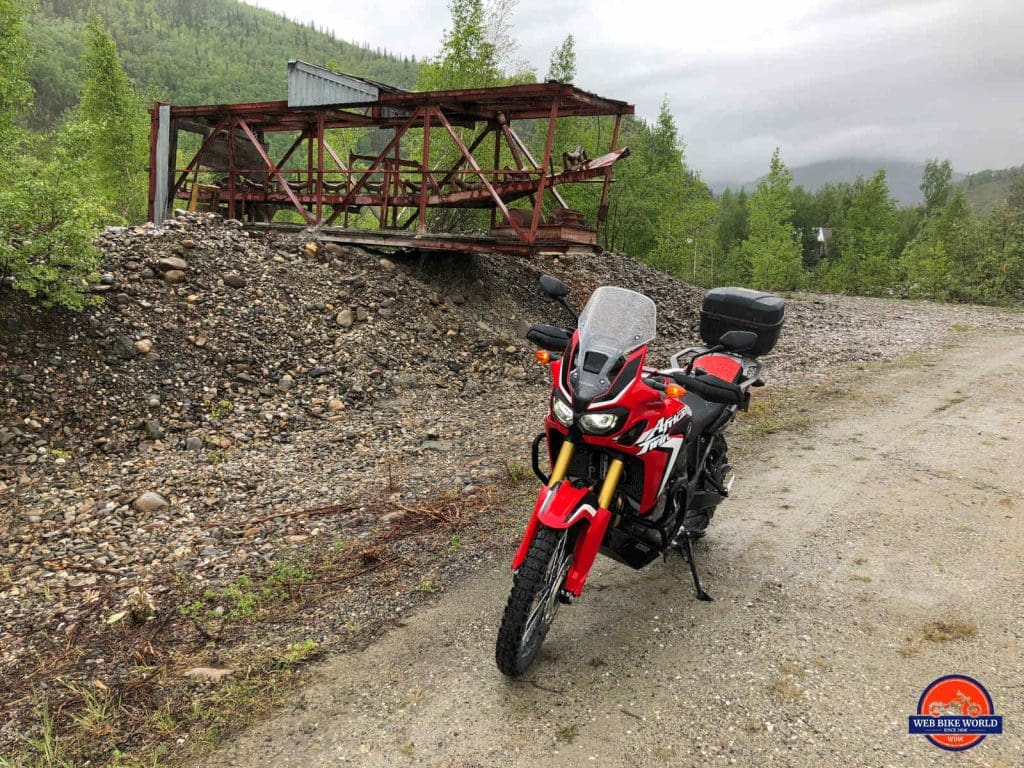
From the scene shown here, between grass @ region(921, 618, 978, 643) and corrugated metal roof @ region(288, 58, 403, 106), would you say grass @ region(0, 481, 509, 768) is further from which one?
corrugated metal roof @ region(288, 58, 403, 106)

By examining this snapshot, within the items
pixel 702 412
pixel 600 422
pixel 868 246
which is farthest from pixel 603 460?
pixel 868 246

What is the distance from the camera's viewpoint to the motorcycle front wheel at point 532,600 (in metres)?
2.97

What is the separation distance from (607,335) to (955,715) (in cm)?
241

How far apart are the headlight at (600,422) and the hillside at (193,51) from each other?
9012 centimetres

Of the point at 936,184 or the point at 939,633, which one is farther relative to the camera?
the point at 936,184

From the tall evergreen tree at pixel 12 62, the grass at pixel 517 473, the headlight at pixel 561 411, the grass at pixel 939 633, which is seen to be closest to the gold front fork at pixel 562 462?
the headlight at pixel 561 411

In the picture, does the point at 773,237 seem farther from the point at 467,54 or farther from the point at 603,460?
the point at 603,460

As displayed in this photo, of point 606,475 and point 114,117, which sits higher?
point 114,117

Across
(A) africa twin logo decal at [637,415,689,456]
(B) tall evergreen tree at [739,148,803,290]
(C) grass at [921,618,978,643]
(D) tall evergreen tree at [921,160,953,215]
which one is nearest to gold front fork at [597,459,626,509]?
(A) africa twin logo decal at [637,415,689,456]

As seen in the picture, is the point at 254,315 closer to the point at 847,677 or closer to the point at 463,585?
the point at 463,585

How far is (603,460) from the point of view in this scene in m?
3.32

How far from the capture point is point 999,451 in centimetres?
648

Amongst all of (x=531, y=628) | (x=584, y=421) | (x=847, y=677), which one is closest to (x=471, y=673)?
(x=531, y=628)

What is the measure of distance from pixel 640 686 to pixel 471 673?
0.87 meters
